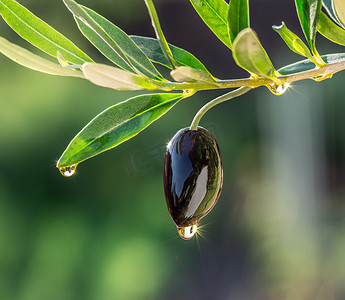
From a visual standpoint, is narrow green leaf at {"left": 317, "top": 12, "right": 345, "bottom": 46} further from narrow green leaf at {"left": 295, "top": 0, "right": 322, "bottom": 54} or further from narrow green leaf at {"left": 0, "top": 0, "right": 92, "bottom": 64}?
narrow green leaf at {"left": 0, "top": 0, "right": 92, "bottom": 64}

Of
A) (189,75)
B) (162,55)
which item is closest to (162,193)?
(162,55)

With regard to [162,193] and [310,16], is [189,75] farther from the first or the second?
[162,193]

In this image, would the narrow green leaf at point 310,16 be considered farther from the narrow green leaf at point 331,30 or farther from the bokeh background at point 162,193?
the bokeh background at point 162,193

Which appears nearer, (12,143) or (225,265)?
(12,143)

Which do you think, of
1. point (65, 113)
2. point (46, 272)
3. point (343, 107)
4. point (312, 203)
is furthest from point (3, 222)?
point (343, 107)

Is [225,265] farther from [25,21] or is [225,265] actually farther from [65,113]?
[25,21]
